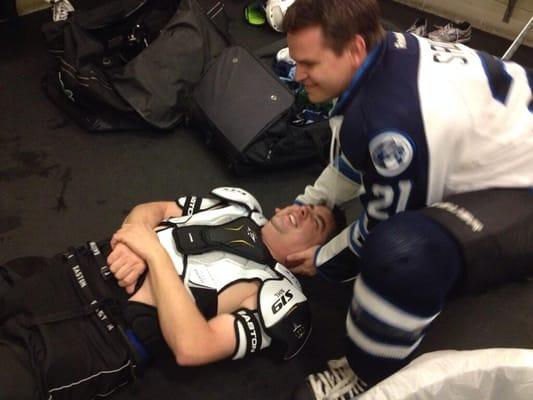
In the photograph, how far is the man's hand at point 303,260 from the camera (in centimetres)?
137

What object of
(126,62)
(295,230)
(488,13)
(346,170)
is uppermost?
(488,13)

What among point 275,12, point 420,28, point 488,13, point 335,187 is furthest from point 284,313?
point 488,13

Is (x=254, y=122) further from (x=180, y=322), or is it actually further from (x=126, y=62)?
(x=180, y=322)

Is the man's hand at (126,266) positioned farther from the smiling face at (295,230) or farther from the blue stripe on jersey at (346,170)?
the blue stripe on jersey at (346,170)

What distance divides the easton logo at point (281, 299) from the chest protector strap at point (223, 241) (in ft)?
0.29

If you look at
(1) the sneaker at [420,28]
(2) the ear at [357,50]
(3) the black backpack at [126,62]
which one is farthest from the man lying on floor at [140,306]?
(1) the sneaker at [420,28]

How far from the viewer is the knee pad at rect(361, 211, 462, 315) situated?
38.3 inches

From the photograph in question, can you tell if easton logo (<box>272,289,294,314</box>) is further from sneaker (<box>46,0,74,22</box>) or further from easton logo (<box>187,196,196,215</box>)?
sneaker (<box>46,0,74,22</box>)

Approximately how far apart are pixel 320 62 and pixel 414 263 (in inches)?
18.0

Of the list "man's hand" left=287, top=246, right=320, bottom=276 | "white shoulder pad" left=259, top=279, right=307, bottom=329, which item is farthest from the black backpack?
"white shoulder pad" left=259, top=279, right=307, bottom=329

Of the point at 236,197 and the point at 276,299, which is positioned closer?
the point at 276,299

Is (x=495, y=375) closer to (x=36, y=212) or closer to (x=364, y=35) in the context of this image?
(x=364, y=35)

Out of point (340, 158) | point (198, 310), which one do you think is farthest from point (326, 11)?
point (198, 310)

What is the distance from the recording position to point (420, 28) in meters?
2.55
